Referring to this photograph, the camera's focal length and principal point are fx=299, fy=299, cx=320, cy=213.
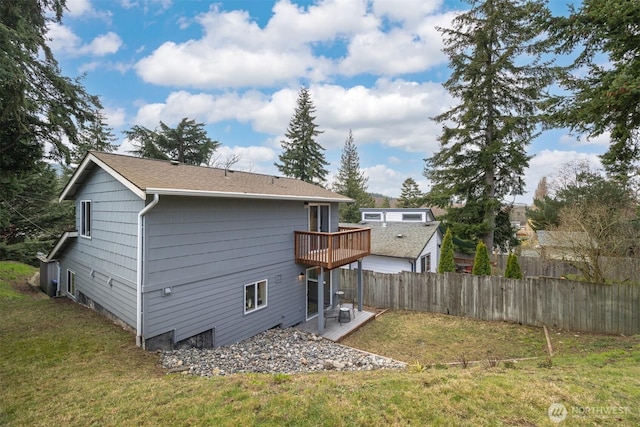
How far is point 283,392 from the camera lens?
13.1ft

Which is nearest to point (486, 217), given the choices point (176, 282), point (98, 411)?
point (176, 282)

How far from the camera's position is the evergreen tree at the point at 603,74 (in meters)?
6.06

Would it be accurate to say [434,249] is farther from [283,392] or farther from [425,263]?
[283,392]

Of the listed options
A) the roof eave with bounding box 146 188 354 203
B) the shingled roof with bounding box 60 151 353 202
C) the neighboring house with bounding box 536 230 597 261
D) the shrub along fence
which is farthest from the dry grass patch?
the shingled roof with bounding box 60 151 353 202

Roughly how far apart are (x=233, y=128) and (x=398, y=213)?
44.6ft

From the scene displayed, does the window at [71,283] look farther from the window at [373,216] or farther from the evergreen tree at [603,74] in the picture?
the window at [373,216]

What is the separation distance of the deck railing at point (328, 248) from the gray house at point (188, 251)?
35 millimetres

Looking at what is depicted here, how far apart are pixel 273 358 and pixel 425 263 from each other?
11.5 m

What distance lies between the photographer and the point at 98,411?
3.77 metres

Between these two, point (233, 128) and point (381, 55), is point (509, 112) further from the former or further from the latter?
point (233, 128)

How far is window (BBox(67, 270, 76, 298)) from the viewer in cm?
1004

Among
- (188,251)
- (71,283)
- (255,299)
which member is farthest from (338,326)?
(71,283)

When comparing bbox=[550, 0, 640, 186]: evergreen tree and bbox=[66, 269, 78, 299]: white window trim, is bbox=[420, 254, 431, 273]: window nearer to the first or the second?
bbox=[550, 0, 640, 186]: evergreen tree

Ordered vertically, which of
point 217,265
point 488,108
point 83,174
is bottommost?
point 217,265
